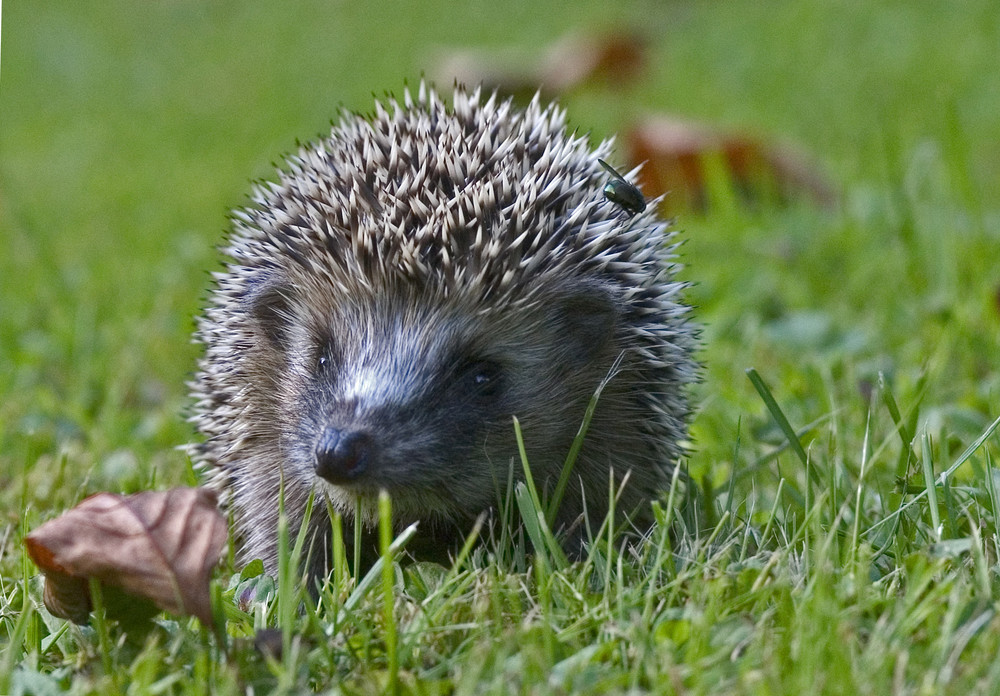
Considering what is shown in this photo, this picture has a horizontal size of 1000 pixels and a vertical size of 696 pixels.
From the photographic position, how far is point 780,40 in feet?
34.5

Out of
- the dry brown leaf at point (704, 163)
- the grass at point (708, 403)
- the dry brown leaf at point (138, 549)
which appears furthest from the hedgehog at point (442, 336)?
the dry brown leaf at point (704, 163)

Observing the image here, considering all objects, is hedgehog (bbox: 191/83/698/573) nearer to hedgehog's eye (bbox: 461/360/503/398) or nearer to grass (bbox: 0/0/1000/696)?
Result: hedgehog's eye (bbox: 461/360/503/398)

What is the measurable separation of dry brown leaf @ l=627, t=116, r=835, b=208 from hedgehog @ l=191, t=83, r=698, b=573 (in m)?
2.59

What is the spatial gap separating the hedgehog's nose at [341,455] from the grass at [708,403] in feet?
0.66

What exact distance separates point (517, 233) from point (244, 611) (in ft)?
3.14

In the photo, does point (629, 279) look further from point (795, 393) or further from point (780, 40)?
point (780, 40)

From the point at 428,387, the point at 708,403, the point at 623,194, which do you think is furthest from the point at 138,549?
the point at 708,403

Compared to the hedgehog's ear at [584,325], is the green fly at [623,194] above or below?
above

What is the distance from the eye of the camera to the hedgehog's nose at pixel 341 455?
88.7 inches

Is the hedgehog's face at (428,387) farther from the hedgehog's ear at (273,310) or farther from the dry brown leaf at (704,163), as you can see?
Result: the dry brown leaf at (704,163)

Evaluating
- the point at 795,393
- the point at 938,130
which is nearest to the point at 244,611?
the point at 795,393

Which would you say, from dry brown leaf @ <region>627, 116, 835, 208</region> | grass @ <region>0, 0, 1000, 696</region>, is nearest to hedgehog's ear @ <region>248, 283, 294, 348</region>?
grass @ <region>0, 0, 1000, 696</region>

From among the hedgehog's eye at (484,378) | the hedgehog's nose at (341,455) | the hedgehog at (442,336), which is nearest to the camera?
the hedgehog's nose at (341,455)

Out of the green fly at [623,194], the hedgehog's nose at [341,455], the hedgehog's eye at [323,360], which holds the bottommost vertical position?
the hedgehog's nose at [341,455]
